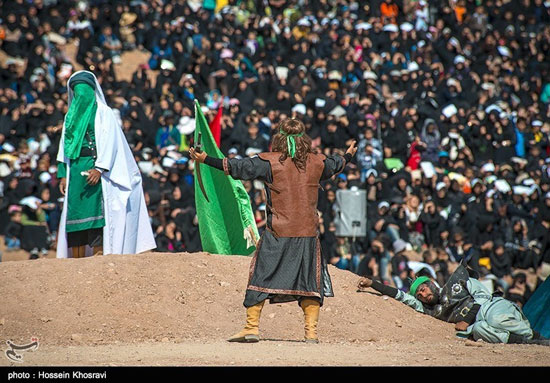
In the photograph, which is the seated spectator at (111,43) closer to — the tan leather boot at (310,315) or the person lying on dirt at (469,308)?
the person lying on dirt at (469,308)

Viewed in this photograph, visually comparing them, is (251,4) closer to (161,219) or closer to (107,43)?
(107,43)

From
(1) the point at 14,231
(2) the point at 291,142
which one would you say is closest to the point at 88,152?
(2) the point at 291,142

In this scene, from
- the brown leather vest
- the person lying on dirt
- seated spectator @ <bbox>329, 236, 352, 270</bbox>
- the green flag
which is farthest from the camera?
seated spectator @ <bbox>329, 236, 352, 270</bbox>

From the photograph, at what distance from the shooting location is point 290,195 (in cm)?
801

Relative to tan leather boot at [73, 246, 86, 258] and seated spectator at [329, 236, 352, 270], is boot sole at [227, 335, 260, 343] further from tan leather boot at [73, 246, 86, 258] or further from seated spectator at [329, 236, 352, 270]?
seated spectator at [329, 236, 352, 270]

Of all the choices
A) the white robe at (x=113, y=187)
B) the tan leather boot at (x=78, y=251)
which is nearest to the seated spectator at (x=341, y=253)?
the white robe at (x=113, y=187)

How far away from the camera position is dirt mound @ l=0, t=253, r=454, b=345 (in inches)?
336

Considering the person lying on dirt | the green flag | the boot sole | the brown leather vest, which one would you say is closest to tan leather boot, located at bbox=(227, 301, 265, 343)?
the boot sole

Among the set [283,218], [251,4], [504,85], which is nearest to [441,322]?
[283,218]

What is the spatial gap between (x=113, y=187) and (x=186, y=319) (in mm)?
1852

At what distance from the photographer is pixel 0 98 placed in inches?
715

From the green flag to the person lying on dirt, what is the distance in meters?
1.34

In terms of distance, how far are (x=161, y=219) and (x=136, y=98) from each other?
163 inches

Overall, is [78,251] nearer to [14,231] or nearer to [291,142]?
[291,142]
